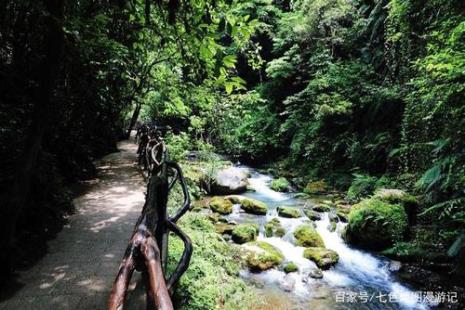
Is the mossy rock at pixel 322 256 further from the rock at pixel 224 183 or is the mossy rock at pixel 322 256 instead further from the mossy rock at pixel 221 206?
the rock at pixel 224 183

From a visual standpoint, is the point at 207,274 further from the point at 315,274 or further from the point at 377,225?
the point at 377,225

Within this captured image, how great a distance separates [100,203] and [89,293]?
3431 millimetres

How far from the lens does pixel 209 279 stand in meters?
5.35

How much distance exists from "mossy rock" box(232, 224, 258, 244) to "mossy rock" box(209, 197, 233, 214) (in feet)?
5.53

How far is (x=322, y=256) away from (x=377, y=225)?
181 centimetres

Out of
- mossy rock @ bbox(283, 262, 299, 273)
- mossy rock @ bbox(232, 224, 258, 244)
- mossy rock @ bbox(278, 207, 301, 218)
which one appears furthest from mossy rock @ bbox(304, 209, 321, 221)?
mossy rock @ bbox(283, 262, 299, 273)

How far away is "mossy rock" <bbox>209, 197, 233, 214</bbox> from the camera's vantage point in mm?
11172

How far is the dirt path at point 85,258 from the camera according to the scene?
3412 mm

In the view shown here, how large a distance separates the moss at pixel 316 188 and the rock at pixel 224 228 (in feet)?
16.6

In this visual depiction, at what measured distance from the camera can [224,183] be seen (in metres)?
13.6

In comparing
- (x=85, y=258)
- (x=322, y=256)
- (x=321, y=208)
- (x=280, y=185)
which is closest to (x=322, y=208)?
(x=321, y=208)

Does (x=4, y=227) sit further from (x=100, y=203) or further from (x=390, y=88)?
(x=390, y=88)

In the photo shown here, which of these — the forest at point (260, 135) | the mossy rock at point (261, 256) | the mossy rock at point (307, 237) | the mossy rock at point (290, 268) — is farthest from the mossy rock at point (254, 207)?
the mossy rock at point (290, 268)

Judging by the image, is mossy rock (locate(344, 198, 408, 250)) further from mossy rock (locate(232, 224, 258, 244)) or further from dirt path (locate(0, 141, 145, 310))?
dirt path (locate(0, 141, 145, 310))
